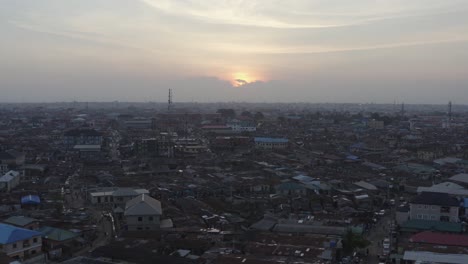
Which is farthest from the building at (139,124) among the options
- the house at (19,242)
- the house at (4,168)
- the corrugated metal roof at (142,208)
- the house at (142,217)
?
the house at (19,242)

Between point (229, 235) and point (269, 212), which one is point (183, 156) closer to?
point (269, 212)

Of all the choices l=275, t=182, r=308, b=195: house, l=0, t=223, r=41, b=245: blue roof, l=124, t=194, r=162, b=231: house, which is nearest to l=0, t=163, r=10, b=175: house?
l=124, t=194, r=162, b=231: house

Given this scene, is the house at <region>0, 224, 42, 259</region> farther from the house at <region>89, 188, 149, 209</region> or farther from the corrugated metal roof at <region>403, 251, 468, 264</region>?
the corrugated metal roof at <region>403, 251, 468, 264</region>

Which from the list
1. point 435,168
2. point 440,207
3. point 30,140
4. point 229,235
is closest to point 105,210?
point 229,235

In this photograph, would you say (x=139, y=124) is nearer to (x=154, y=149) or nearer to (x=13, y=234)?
(x=154, y=149)

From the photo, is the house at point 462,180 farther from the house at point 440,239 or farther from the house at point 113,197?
the house at point 113,197

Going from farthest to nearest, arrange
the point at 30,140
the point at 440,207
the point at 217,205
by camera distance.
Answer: the point at 30,140 < the point at 217,205 < the point at 440,207

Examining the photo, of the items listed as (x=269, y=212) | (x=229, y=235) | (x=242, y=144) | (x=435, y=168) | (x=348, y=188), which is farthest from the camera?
(x=242, y=144)
